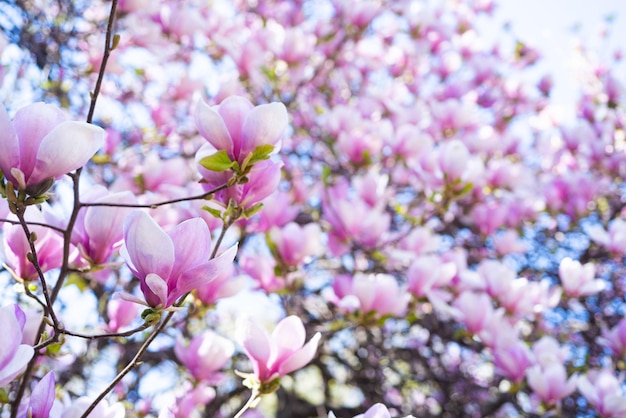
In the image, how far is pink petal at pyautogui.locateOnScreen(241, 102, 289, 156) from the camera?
0.80 metres

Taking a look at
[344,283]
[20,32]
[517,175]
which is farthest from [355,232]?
[20,32]

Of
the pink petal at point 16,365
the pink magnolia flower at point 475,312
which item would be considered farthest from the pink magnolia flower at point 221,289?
the pink magnolia flower at point 475,312

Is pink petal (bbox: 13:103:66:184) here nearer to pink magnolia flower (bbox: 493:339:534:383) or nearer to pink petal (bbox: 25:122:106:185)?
pink petal (bbox: 25:122:106:185)

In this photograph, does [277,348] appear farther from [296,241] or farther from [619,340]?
[619,340]

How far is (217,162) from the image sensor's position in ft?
2.62

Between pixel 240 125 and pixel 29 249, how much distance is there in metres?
0.35

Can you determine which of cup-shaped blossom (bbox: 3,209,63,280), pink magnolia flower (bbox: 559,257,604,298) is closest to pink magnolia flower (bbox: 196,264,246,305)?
cup-shaped blossom (bbox: 3,209,63,280)

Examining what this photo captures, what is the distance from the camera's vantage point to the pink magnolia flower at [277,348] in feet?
2.92

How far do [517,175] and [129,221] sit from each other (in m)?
1.91

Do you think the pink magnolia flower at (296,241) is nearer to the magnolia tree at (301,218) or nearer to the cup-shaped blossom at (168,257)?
the magnolia tree at (301,218)

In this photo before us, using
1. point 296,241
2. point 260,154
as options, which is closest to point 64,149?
point 260,154

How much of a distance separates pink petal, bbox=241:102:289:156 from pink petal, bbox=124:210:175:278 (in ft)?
0.64

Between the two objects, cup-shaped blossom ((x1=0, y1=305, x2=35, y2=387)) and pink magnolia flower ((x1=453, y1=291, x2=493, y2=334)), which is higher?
cup-shaped blossom ((x1=0, y1=305, x2=35, y2=387))

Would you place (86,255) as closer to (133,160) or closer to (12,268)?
(12,268)
